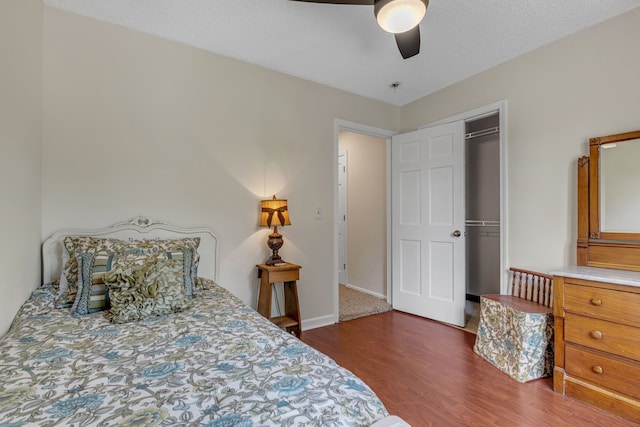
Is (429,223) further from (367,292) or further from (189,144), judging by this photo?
(189,144)

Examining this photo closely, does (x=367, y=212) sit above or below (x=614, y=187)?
below

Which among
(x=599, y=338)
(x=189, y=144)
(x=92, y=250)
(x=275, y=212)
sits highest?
(x=189, y=144)

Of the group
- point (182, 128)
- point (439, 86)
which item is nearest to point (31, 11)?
point (182, 128)

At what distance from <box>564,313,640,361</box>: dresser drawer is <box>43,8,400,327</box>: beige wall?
203cm

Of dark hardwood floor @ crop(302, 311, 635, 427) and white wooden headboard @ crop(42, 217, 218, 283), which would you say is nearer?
dark hardwood floor @ crop(302, 311, 635, 427)

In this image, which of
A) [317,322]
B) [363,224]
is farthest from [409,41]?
[363,224]

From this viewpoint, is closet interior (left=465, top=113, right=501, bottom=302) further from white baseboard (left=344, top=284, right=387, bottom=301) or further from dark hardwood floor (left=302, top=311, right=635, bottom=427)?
dark hardwood floor (left=302, top=311, right=635, bottom=427)

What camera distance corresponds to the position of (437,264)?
332cm

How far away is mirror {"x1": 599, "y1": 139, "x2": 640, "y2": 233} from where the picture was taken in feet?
6.86

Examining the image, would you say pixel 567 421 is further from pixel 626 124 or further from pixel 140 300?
pixel 140 300

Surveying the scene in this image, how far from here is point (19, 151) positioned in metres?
1.67

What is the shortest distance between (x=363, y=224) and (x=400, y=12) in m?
3.16

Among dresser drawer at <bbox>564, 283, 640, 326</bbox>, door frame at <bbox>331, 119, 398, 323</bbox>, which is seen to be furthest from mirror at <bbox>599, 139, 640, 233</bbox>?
door frame at <bbox>331, 119, 398, 323</bbox>

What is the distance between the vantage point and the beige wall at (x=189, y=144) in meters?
2.16
